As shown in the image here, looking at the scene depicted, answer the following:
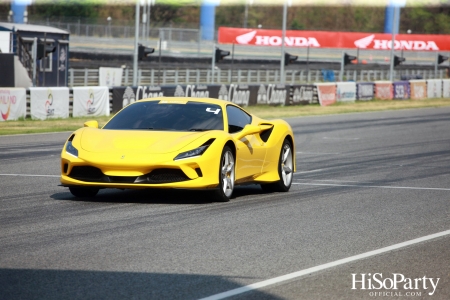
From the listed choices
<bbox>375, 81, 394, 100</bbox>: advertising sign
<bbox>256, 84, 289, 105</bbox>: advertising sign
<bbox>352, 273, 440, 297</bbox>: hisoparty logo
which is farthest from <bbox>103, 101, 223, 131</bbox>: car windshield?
<bbox>375, 81, 394, 100</bbox>: advertising sign

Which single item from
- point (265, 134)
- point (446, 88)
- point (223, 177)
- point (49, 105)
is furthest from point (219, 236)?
point (446, 88)

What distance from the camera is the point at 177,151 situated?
9969 mm

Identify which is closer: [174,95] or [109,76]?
[174,95]

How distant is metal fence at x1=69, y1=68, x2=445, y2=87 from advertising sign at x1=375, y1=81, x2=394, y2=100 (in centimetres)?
535

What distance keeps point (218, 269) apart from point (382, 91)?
4237 cm

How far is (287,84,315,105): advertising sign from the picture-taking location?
3928 cm

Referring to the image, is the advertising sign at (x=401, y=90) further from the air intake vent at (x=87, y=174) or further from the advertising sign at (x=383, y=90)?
the air intake vent at (x=87, y=174)

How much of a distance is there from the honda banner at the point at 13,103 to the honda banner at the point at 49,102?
33cm

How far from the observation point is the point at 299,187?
12.5 meters

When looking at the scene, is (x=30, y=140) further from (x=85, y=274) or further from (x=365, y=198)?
(x=85, y=274)

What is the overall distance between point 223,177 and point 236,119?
1229 millimetres

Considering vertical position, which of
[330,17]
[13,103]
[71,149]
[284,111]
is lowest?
[284,111]

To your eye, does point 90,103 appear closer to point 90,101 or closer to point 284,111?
point 90,101

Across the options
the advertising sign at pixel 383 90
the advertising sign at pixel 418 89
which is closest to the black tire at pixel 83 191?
the advertising sign at pixel 383 90
